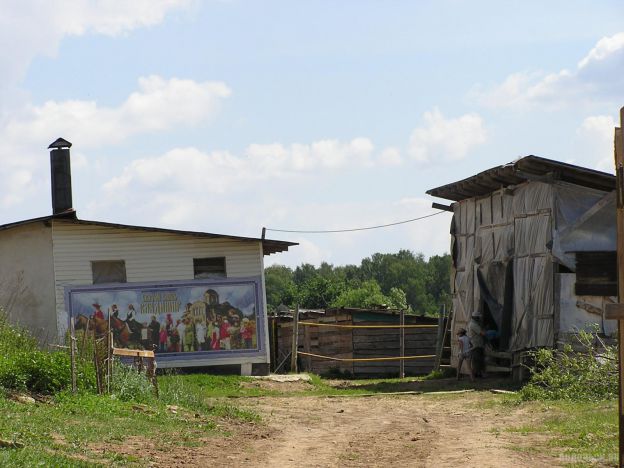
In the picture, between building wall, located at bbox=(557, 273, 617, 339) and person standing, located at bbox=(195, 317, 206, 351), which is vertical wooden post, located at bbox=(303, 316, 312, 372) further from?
building wall, located at bbox=(557, 273, 617, 339)

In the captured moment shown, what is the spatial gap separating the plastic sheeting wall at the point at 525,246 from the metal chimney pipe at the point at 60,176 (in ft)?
36.3

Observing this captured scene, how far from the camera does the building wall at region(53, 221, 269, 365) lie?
2869cm

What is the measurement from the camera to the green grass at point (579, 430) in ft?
41.3

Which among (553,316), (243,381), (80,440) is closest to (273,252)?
(243,381)

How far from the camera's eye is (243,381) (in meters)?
27.1

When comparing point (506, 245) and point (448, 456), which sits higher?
point (506, 245)

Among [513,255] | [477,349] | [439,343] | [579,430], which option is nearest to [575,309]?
[513,255]

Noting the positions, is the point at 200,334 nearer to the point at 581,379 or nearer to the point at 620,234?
the point at 581,379

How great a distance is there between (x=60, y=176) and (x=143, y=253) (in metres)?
3.94

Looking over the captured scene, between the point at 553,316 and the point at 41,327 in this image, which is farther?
the point at 41,327

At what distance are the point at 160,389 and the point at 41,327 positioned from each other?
9752 mm

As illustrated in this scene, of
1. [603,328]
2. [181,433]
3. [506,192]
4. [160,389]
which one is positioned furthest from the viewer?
[506,192]

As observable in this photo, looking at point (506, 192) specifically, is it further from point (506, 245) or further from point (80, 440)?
point (80, 440)

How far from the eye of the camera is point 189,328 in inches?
1137
